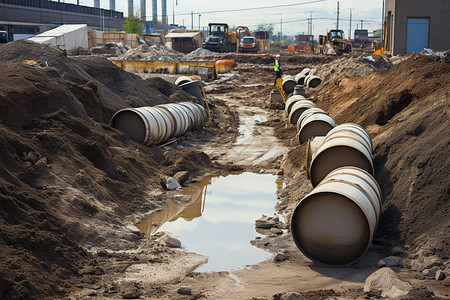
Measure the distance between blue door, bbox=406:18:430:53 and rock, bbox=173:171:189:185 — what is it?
83.6ft

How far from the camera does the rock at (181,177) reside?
1178cm

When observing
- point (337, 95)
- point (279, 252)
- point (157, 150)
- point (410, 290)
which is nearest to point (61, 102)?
point (157, 150)

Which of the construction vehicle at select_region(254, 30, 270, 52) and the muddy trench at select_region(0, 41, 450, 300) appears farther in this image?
the construction vehicle at select_region(254, 30, 270, 52)

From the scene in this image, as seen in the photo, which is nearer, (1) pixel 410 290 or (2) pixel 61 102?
(1) pixel 410 290

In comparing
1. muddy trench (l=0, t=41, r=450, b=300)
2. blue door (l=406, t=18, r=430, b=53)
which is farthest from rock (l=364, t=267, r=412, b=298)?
blue door (l=406, t=18, r=430, b=53)

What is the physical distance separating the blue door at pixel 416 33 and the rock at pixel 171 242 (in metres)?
28.8

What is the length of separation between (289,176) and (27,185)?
20.4ft

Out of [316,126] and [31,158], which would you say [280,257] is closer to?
[31,158]

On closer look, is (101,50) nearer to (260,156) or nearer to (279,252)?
(260,156)

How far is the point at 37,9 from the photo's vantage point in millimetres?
64875

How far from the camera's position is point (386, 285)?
6.06 metres

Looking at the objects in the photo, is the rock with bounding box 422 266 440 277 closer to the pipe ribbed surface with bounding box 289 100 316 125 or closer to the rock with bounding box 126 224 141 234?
the rock with bounding box 126 224 141 234

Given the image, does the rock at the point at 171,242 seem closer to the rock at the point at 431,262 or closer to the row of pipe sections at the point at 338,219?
the row of pipe sections at the point at 338,219

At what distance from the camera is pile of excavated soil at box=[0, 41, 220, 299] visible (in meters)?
6.46
